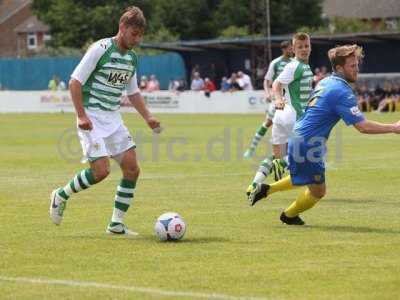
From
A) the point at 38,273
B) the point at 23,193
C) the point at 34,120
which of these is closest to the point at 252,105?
the point at 34,120

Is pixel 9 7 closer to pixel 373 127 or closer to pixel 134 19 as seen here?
pixel 134 19

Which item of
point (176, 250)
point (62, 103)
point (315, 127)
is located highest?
point (315, 127)

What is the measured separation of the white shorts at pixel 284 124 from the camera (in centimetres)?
1698

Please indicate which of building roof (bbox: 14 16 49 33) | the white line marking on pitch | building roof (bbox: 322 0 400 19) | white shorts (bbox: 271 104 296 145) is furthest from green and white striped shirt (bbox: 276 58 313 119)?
building roof (bbox: 14 16 49 33)

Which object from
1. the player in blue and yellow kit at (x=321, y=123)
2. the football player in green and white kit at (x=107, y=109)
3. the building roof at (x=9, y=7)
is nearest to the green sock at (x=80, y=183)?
the football player in green and white kit at (x=107, y=109)

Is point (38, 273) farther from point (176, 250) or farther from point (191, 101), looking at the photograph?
point (191, 101)

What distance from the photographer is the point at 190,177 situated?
19.7 m

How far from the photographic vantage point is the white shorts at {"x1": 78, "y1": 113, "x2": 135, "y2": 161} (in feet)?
39.3

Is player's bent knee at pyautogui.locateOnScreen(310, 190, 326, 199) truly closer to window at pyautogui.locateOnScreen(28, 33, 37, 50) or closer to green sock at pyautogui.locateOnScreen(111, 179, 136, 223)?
green sock at pyautogui.locateOnScreen(111, 179, 136, 223)

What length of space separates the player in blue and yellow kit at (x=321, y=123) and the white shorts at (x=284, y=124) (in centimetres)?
420

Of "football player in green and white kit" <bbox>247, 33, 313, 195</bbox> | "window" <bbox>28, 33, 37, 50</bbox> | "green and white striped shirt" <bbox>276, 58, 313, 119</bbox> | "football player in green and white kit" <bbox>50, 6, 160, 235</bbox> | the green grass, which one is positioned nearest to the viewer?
the green grass

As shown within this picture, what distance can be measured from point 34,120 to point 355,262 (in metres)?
37.2

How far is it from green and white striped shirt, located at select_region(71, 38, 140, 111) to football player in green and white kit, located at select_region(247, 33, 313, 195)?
3.97 m

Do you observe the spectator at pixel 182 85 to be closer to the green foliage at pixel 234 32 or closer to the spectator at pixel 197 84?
the spectator at pixel 197 84
